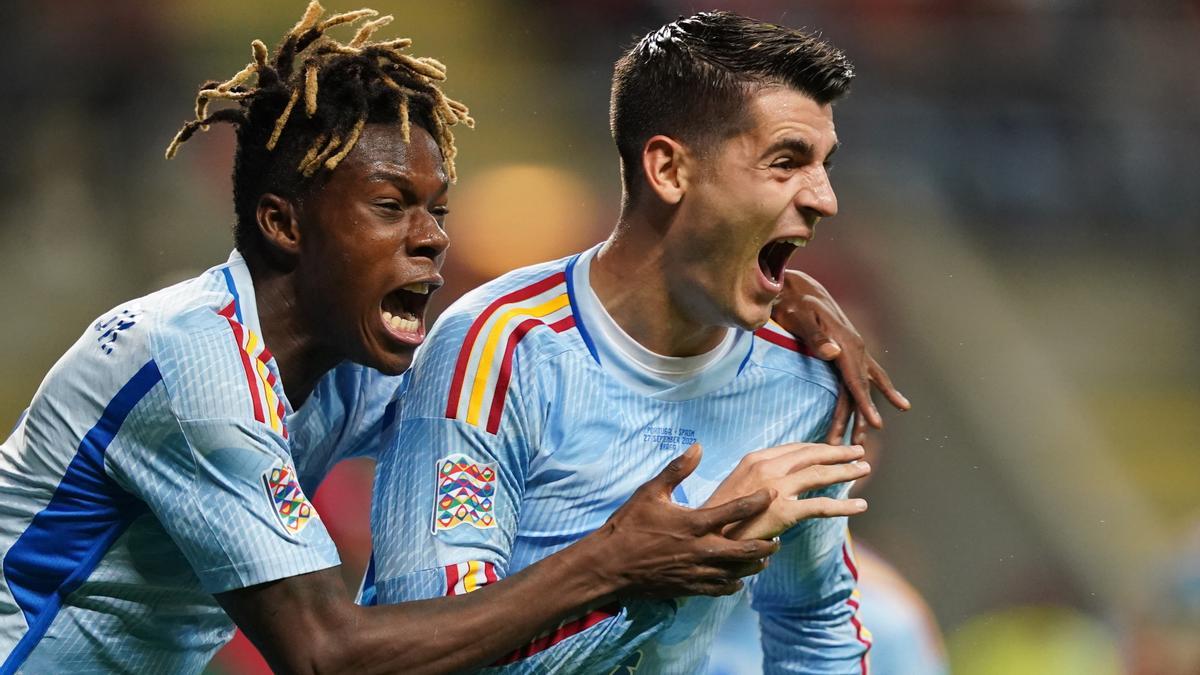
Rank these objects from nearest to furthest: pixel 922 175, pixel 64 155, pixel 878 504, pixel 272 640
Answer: pixel 272 640 < pixel 878 504 < pixel 64 155 < pixel 922 175

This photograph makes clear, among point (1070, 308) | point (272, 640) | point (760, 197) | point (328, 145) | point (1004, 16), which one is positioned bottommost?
point (272, 640)

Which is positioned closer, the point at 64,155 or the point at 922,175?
the point at 64,155

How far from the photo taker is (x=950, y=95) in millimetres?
7332

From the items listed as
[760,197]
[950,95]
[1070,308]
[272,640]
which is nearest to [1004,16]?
[950,95]

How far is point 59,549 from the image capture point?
2.42 meters

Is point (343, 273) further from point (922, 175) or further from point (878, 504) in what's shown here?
point (922, 175)

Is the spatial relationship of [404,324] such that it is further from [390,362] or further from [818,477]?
[818,477]

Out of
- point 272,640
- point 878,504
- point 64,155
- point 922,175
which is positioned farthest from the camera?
point 922,175

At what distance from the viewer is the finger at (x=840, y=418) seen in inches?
105

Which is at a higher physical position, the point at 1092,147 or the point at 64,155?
the point at 1092,147

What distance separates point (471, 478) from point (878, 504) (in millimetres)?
4121

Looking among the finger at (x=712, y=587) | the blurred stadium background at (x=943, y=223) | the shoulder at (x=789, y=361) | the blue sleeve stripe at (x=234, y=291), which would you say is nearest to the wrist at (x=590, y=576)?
the finger at (x=712, y=587)

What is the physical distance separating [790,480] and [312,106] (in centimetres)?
102

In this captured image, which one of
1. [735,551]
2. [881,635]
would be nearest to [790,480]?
[735,551]
